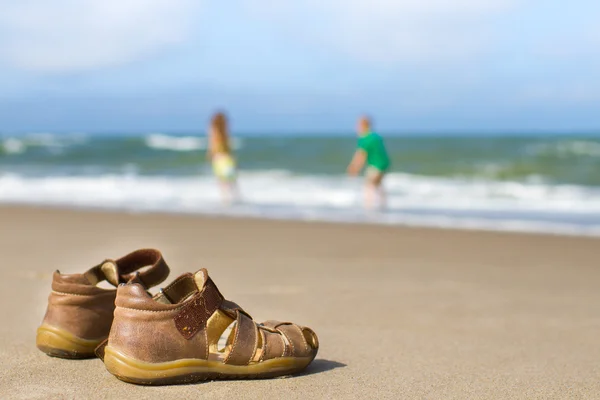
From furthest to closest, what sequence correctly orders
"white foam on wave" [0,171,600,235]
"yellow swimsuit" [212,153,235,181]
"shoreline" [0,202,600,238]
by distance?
"yellow swimsuit" [212,153,235,181]
"white foam on wave" [0,171,600,235]
"shoreline" [0,202,600,238]

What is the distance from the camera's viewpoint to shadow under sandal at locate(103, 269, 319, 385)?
2705mm

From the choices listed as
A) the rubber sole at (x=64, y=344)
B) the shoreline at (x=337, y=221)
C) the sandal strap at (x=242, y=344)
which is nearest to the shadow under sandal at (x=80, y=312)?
the rubber sole at (x=64, y=344)

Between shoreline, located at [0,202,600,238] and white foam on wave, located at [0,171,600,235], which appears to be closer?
shoreline, located at [0,202,600,238]

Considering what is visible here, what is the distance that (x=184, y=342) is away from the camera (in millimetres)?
2732

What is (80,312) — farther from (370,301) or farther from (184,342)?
(370,301)

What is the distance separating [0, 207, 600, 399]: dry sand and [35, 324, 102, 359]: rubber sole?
0.18ft

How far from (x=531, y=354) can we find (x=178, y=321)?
5.91 ft

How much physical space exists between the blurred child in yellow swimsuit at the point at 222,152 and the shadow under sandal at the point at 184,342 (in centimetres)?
1014

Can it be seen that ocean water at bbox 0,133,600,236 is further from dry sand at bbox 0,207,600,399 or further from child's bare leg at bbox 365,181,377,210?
dry sand at bbox 0,207,600,399

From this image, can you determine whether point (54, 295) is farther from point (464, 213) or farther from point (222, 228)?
point (464, 213)

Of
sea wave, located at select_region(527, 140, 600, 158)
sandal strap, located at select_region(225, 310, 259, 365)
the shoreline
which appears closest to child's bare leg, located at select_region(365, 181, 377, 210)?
the shoreline

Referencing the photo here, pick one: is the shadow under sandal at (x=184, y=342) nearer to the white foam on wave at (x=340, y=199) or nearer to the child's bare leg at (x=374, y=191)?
the white foam on wave at (x=340, y=199)

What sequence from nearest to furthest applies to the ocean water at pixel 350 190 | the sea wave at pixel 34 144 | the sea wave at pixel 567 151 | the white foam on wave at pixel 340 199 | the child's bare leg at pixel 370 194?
the white foam on wave at pixel 340 199 < the ocean water at pixel 350 190 < the child's bare leg at pixel 370 194 < the sea wave at pixel 567 151 < the sea wave at pixel 34 144

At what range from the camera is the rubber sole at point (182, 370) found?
272cm
